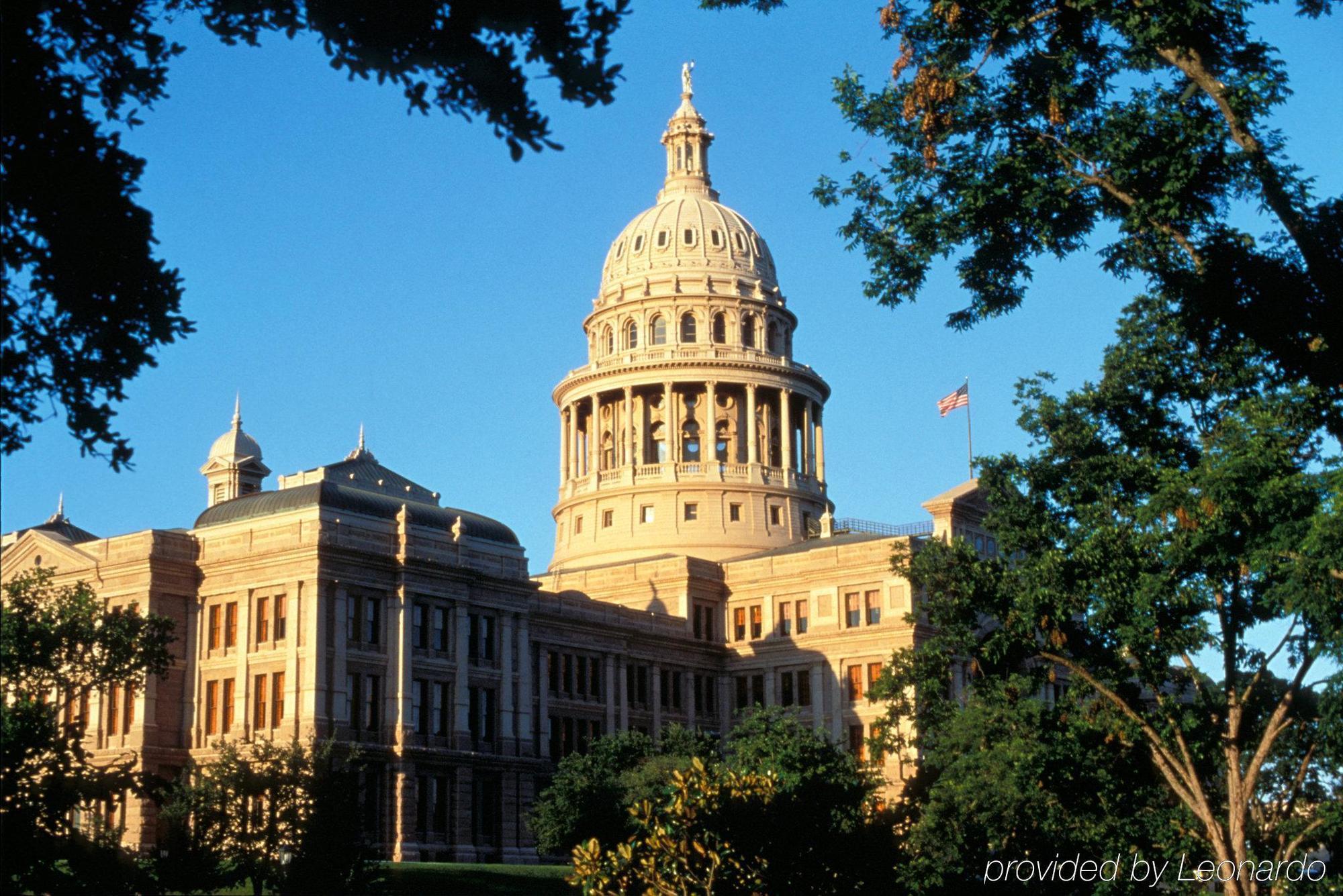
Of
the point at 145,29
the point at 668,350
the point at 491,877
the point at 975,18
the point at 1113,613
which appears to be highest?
the point at 668,350

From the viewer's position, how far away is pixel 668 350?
110875 mm

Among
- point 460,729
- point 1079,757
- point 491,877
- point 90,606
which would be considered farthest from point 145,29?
point 460,729

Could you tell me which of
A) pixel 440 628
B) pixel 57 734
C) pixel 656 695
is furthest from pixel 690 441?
pixel 57 734

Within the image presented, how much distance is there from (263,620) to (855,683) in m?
31.9

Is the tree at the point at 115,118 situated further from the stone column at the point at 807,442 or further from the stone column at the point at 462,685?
the stone column at the point at 807,442

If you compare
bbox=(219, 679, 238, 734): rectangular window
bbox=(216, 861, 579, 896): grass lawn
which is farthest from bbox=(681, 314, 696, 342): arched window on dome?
bbox=(216, 861, 579, 896): grass lawn

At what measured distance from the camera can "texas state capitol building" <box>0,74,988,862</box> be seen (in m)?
75.1

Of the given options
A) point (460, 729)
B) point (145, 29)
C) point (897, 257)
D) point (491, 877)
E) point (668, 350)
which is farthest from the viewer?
point (668, 350)

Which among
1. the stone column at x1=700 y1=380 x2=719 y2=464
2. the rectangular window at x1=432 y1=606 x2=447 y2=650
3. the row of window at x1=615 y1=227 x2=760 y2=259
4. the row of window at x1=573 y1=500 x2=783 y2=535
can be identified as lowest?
the rectangular window at x1=432 y1=606 x2=447 y2=650

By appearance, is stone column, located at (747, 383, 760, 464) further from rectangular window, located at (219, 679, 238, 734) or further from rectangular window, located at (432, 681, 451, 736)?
rectangular window, located at (219, 679, 238, 734)

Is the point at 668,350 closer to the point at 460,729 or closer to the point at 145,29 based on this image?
the point at 460,729

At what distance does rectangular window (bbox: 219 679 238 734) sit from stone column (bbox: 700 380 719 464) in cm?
3882

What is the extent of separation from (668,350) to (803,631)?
74.5 ft

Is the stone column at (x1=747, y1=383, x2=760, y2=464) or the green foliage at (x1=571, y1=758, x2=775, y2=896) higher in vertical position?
the stone column at (x1=747, y1=383, x2=760, y2=464)
